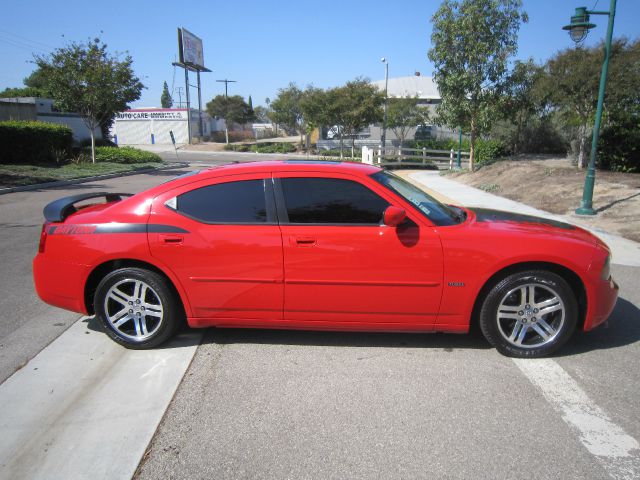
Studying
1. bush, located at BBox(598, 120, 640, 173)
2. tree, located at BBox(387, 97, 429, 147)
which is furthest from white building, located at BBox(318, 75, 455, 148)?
bush, located at BBox(598, 120, 640, 173)

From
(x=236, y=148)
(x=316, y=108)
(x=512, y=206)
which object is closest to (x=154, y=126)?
(x=236, y=148)

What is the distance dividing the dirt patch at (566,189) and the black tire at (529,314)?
19.1 feet

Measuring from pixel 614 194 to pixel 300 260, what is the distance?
10.7 meters

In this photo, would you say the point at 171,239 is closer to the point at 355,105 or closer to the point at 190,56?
the point at 355,105

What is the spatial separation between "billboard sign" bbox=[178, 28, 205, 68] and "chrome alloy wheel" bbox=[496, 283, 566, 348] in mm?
60567

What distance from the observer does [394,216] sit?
11.7 feet

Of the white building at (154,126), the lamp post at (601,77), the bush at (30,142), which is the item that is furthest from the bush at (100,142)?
the lamp post at (601,77)

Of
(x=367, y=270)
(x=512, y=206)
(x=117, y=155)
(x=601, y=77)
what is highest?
(x=601, y=77)

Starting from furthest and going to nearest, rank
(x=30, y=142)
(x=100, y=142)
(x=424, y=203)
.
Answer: (x=100, y=142)
(x=30, y=142)
(x=424, y=203)

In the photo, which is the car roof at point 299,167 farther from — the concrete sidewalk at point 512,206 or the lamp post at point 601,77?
the lamp post at point 601,77

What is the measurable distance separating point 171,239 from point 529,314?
2908 mm

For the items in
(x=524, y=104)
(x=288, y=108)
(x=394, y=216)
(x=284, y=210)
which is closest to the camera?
(x=394, y=216)

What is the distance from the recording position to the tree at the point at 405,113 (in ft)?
120

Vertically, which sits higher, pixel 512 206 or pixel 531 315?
pixel 531 315
